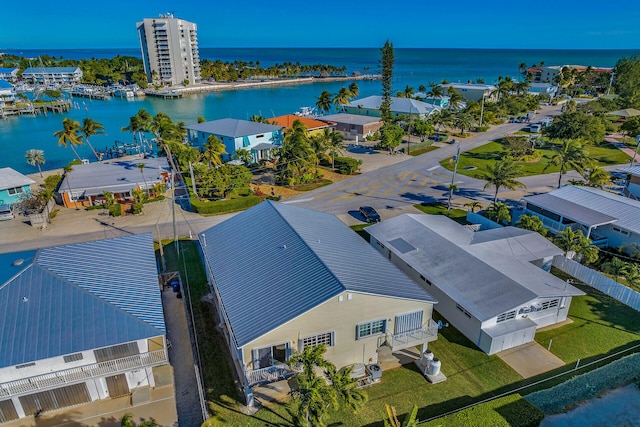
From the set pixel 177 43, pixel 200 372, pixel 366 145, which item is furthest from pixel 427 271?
pixel 177 43

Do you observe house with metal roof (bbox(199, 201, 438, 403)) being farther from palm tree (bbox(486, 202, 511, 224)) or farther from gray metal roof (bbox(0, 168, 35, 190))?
gray metal roof (bbox(0, 168, 35, 190))

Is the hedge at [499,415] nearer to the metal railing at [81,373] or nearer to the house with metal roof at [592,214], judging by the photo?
the metal railing at [81,373]

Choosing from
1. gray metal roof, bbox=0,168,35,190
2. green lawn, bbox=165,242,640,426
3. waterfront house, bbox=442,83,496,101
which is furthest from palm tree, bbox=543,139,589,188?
waterfront house, bbox=442,83,496,101

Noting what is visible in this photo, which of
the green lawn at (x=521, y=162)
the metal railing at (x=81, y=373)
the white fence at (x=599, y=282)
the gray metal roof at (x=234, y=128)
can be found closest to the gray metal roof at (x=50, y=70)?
the gray metal roof at (x=234, y=128)

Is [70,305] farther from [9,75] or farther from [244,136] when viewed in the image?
[9,75]

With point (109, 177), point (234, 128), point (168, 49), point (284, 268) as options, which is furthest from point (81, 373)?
point (168, 49)

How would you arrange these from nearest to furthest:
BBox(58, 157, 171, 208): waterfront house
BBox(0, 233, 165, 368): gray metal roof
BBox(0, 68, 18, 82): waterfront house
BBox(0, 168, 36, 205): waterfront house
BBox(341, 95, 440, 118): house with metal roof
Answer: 1. BBox(0, 233, 165, 368): gray metal roof
2. BBox(0, 168, 36, 205): waterfront house
3. BBox(58, 157, 171, 208): waterfront house
4. BBox(341, 95, 440, 118): house with metal roof
5. BBox(0, 68, 18, 82): waterfront house
